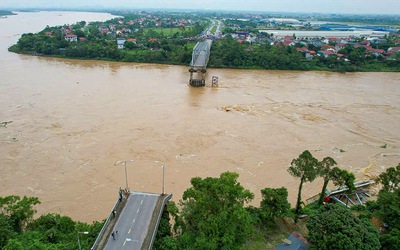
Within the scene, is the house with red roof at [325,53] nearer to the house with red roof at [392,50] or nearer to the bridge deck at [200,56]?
the house with red roof at [392,50]

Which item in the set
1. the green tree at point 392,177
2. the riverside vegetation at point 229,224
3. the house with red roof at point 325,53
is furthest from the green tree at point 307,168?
the house with red roof at point 325,53

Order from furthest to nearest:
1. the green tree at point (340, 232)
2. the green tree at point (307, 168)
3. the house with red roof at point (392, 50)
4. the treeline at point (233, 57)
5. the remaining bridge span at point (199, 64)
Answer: the house with red roof at point (392, 50) < the treeline at point (233, 57) < the remaining bridge span at point (199, 64) < the green tree at point (307, 168) < the green tree at point (340, 232)

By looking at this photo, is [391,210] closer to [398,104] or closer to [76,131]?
[76,131]

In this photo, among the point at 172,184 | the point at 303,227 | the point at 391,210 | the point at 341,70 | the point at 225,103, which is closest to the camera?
the point at 391,210

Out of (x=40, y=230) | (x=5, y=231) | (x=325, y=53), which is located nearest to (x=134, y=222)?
(x=40, y=230)

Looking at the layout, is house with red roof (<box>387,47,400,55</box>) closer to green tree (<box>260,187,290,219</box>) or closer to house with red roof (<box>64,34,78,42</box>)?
green tree (<box>260,187,290,219</box>)

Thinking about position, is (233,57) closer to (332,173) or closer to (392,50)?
(392,50)

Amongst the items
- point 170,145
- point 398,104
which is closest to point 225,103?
point 170,145

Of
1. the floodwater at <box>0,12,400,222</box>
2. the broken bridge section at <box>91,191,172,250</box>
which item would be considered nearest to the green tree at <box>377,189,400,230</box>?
the floodwater at <box>0,12,400,222</box>
